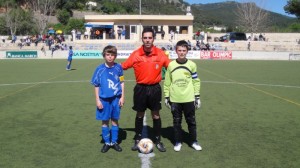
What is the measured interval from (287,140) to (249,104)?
4.19 meters

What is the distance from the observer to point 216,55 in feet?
127

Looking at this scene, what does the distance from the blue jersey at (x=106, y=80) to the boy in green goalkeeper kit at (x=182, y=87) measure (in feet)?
2.88

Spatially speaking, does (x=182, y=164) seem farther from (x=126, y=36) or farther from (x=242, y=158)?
(x=126, y=36)

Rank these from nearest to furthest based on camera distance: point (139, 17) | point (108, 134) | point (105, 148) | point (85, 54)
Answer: point (105, 148), point (108, 134), point (85, 54), point (139, 17)

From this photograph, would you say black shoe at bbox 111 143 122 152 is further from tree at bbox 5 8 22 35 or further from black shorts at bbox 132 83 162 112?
tree at bbox 5 8 22 35

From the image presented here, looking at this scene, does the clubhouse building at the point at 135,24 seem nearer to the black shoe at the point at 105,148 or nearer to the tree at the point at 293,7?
the tree at the point at 293,7

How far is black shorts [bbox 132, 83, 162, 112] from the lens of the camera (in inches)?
245

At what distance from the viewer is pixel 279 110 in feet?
33.4

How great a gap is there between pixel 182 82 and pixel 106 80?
1.29m

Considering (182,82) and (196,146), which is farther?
(196,146)

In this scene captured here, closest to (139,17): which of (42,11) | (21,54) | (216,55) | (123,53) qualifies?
(123,53)

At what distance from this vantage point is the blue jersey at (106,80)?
6145mm

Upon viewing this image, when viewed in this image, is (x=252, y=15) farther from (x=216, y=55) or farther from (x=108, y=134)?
(x=108, y=134)

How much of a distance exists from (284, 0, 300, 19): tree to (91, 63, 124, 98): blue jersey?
69.5 meters
